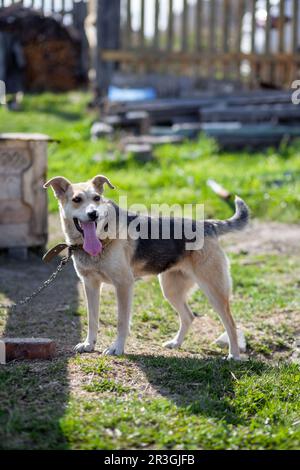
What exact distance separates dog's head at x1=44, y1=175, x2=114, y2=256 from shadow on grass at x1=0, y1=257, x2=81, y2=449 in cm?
82

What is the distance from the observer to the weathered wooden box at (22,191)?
27.2 feet

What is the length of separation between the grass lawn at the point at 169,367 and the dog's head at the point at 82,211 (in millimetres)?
812

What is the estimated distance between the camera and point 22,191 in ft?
27.5

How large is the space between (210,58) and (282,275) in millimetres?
7415

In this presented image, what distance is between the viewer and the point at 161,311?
687cm

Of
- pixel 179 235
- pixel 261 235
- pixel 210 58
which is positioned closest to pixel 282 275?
pixel 261 235

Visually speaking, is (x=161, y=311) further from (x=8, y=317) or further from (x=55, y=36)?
(x=55, y=36)

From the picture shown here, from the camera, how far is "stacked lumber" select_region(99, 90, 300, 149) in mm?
13047

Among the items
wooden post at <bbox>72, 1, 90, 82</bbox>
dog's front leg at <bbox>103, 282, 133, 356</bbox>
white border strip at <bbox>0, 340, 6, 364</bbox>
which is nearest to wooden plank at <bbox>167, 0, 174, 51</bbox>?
wooden post at <bbox>72, 1, 90, 82</bbox>

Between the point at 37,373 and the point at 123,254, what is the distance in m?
1.18

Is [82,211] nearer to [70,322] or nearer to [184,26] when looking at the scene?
[70,322]

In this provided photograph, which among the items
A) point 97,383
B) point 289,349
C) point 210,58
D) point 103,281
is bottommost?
point 289,349

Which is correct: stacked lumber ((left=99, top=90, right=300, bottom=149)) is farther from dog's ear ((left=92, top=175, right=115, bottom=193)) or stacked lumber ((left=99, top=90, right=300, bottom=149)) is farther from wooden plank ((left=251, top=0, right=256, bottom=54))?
dog's ear ((left=92, top=175, right=115, bottom=193))

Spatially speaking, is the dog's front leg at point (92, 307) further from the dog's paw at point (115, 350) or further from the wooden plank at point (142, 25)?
the wooden plank at point (142, 25)
